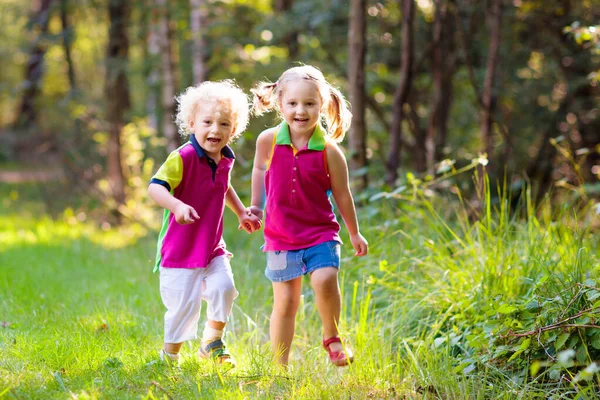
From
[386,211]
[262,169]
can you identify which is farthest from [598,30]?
[262,169]

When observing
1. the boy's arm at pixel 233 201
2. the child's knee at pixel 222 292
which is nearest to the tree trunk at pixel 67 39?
the boy's arm at pixel 233 201

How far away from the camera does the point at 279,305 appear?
3850mm

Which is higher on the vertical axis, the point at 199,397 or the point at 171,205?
the point at 171,205

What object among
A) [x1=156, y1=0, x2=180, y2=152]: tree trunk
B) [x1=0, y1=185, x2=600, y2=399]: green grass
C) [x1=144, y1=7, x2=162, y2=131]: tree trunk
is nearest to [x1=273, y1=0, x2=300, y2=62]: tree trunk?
[x1=156, y1=0, x2=180, y2=152]: tree trunk

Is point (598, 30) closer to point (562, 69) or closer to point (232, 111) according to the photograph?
point (232, 111)

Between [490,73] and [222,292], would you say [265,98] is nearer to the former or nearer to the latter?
[222,292]

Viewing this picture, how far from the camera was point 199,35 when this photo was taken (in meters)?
8.95

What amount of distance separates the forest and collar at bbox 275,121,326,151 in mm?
1000

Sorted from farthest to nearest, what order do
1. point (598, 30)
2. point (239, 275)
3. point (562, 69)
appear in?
point (562, 69), point (239, 275), point (598, 30)

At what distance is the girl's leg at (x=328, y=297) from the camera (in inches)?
145

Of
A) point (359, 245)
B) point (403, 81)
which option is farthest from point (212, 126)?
point (403, 81)

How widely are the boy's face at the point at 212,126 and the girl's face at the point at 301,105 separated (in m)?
0.33

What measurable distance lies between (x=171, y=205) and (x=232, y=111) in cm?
64

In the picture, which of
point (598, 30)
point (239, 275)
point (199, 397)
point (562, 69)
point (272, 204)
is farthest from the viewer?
point (562, 69)
